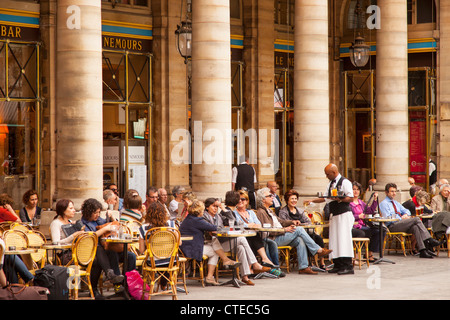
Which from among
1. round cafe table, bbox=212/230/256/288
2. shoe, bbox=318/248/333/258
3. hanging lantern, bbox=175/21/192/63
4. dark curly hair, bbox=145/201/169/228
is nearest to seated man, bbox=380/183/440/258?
shoe, bbox=318/248/333/258

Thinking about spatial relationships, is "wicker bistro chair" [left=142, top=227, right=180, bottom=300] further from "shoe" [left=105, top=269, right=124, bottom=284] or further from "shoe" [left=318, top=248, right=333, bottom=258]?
"shoe" [left=318, top=248, right=333, bottom=258]

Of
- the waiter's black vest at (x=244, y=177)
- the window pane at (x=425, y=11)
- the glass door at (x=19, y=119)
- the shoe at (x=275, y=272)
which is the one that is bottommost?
the shoe at (x=275, y=272)

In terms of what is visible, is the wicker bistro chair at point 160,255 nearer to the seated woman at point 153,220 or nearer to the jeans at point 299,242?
the seated woman at point 153,220

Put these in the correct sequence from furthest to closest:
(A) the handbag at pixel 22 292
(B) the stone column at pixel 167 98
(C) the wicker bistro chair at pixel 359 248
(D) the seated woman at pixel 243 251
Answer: (B) the stone column at pixel 167 98, (C) the wicker bistro chair at pixel 359 248, (D) the seated woman at pixel 243 251, (A) the handbag at pixel 22 292

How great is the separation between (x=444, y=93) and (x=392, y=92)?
3231 mm

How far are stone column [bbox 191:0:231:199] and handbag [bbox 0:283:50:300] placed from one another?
6.70 metres

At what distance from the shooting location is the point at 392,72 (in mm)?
21828

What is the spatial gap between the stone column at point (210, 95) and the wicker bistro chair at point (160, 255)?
4991 mm

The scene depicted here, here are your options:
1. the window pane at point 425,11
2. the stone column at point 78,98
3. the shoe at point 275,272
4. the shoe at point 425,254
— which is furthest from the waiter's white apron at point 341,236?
the window pane at point 425,11

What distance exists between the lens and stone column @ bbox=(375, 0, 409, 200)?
71.6ft

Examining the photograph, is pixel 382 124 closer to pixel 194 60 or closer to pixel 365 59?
pixel 365 59

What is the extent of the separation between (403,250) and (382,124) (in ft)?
16.1

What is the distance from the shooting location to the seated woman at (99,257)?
40.7ft
